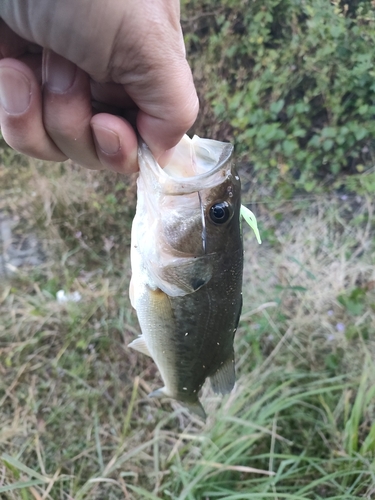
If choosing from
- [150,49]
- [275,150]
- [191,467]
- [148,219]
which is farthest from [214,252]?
[275,150]

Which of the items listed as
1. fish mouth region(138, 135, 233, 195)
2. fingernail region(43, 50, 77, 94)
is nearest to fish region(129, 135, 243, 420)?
fish mouth region(138, 135, 233, 195)

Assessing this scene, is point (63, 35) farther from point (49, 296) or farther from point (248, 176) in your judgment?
point (248, 176)

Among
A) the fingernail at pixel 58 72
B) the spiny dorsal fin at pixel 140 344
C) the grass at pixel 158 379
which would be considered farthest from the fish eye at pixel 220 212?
the grass at pixel 158 379

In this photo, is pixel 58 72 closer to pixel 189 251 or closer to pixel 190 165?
pixel 190 165

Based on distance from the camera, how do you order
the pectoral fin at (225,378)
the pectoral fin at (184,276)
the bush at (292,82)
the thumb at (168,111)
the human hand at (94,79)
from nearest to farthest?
the human hand at (94,79) < the thumb at (168,111) < the pectoral fin at (184,276) < the pectoral fin at (225,378) < the bush at (292,82)

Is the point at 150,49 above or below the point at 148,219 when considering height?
above

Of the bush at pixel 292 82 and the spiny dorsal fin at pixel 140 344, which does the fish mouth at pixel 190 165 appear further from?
the bush at pixel 292 82
